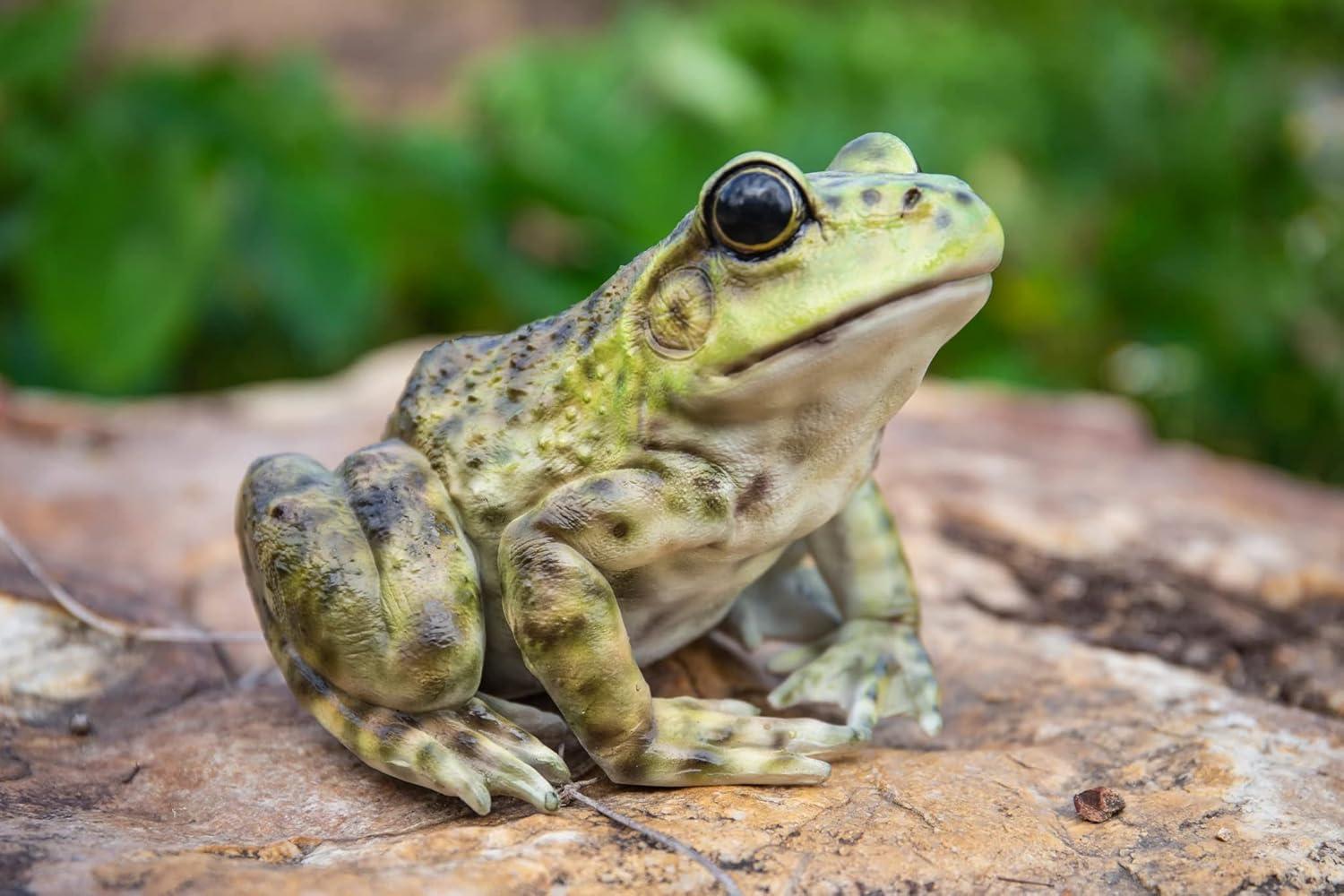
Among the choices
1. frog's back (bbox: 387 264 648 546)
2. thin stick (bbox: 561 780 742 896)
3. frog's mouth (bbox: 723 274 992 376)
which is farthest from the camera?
frog's back (bbox: 387 264 648 546)

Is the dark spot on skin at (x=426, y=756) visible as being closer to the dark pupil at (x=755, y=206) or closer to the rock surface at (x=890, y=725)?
the rock surface at (x=890, y=725)

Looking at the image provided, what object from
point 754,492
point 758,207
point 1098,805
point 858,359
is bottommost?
point 1098,805

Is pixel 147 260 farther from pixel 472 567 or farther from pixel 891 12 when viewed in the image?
→ pixel 891 12

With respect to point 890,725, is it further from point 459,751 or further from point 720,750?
point 459,751

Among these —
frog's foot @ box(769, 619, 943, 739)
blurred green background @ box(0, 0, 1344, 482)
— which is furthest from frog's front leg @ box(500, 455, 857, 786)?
blurred green background @ box(0, 0, 1344, 482)

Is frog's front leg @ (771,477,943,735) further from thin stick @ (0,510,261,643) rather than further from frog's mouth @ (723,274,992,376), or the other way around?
thin stick @ (0,510,261,643)

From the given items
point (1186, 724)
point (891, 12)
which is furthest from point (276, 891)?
point (891, 12)

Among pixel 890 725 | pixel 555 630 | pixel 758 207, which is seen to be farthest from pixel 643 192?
pixel 555 630
